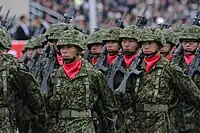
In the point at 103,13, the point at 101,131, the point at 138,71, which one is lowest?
the point at 101,131

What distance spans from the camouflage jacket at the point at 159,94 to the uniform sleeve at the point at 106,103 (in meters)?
0.68

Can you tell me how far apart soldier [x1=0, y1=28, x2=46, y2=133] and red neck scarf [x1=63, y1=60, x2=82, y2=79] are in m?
0.40

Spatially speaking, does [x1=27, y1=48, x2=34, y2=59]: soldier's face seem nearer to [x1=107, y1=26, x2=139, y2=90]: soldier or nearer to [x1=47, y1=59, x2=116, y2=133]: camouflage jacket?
[x1=107, y1=26, x2=139, y2=90]: soldier

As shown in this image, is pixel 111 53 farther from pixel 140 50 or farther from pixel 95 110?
pixel 95 110

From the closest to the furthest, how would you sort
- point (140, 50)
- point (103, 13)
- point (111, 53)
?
point (140, 50) → point (111, 53) → point (103, 13)

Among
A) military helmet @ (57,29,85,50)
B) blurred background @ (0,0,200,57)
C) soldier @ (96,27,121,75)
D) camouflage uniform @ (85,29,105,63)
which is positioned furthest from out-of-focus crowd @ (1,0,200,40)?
military helmet @ (57,29,85,50)

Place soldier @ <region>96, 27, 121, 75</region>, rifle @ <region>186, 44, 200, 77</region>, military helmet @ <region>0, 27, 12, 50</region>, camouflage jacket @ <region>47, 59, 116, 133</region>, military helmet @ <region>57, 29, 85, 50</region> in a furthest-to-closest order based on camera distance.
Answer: soldier @ <region>96, 27, 121, 75</region> → rifle @ <region>186, 44, 200, 77</region> → military helmet @ <region>57, 29, 85, 50</region> → camouflage jacket @ <region>47, 59, 116, 133</region> → military helmet @ <region>0, 27, 12, 50</region>

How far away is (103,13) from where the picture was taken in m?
27.5

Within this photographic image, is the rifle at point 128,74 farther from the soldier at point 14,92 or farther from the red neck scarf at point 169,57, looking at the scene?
the red neck scarf at point 169,57

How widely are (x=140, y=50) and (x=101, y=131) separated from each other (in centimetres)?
178

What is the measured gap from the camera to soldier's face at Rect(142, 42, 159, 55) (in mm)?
11023

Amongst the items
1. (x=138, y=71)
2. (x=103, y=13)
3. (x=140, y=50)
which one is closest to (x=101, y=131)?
(x=138, y=71)

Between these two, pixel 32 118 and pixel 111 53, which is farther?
pixel 111 53

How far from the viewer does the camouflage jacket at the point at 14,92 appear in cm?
979
